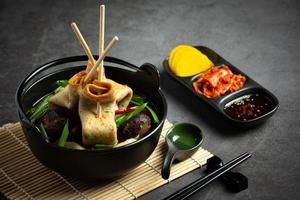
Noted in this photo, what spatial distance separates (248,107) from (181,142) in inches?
21.4

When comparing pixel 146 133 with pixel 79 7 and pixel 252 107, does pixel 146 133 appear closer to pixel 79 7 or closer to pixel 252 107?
pixel 252 107

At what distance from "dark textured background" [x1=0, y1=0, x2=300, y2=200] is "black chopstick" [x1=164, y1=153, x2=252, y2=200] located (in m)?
0.08

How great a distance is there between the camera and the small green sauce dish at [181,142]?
295 cm

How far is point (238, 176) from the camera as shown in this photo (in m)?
2.95

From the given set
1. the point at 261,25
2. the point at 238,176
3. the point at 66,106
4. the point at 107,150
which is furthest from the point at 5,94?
the point at 261,25

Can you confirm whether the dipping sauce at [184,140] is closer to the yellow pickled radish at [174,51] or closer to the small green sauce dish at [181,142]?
the small green sauce dish at [181,142]

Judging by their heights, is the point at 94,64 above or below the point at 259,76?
above

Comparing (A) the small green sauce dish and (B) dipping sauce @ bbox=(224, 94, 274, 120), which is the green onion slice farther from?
(B) dipping sauce @ bbox=(224, 94, 274, 120)

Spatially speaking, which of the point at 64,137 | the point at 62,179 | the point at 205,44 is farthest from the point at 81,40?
the point at 205,44

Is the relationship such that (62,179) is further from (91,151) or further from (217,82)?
(217,82)

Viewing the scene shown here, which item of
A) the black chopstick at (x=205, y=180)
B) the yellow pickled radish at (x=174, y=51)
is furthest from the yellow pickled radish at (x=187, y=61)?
the black chopstick at (x=205, y=180)

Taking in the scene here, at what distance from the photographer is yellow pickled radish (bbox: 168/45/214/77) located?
371 cm

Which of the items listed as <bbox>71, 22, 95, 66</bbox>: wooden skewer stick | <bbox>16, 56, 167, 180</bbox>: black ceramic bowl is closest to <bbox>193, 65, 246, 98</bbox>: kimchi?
<bbox>16, 56, 167, 180</bbox>: black ceramic bowl

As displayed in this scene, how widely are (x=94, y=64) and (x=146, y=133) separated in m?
0.43
